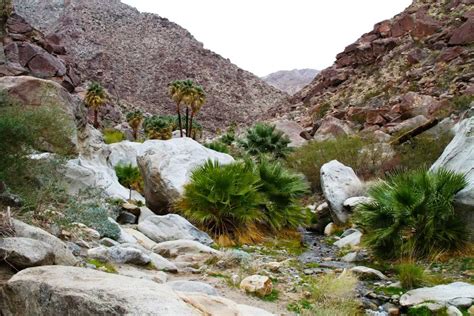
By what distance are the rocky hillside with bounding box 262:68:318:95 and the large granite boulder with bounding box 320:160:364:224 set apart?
144948 millimetres

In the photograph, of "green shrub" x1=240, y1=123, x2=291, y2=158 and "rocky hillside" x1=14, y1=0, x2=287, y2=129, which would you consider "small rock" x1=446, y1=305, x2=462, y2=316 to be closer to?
"green shrub" x1=240, y1=123, x2=291, y2=158

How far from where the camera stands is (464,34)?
43.6m

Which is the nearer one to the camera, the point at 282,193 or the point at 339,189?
the point at 282,193

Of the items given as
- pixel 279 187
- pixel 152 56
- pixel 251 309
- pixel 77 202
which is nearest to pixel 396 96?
pixel 279 187

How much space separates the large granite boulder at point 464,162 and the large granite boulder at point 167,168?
734 cm

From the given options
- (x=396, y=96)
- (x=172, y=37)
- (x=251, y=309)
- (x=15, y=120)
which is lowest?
(x=251, y=309)

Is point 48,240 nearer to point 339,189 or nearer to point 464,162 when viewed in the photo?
point 464,162

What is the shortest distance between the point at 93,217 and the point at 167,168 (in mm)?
7032

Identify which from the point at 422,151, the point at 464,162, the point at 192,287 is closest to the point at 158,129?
the point at 422,151

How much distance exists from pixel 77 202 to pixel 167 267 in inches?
91.5

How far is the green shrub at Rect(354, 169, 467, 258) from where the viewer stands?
1142cm

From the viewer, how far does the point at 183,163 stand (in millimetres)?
17969

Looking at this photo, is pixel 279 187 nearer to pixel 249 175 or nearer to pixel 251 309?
pixel 249 175

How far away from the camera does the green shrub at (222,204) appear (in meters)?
15.3
